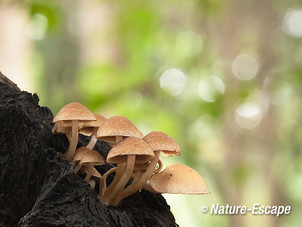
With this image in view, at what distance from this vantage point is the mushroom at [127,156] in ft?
5.22

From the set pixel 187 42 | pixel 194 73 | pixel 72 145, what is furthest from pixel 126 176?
pixel 187 42

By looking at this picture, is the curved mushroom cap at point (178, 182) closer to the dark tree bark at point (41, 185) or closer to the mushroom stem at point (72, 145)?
the dark tree bark at point (41, 185)

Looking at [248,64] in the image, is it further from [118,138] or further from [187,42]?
[118,138]

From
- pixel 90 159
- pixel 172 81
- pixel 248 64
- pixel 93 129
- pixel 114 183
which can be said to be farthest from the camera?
pixel 248 64

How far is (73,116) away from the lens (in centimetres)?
171

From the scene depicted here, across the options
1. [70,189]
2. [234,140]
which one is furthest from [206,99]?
[234,140]

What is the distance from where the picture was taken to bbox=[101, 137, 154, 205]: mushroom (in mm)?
1590

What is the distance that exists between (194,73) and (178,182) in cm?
403

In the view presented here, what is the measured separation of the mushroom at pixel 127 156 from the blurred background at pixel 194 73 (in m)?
1.45

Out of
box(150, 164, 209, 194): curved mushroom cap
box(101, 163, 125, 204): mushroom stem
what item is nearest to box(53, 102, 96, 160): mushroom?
box(101, 163, 125, 204): mushroom stem

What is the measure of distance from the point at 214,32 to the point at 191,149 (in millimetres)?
4613

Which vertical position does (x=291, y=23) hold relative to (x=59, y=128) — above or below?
above

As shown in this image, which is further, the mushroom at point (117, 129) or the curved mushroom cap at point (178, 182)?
the curved mushroom cap at point (178, 182)

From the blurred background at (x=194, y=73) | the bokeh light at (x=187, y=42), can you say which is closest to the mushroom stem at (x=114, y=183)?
the blurred background at (x=194, y=73)
